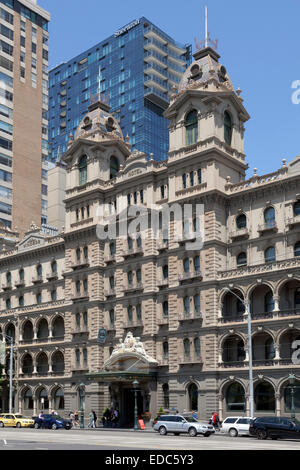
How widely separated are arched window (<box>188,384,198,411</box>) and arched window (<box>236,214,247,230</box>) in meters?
14.8

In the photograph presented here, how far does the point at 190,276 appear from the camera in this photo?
193 ft

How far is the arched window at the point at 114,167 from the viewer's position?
73.8 metres

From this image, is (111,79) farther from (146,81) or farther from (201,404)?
(201,404)

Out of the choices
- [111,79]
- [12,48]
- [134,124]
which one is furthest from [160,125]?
[12,48]

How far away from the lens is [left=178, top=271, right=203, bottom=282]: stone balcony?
2303 inches

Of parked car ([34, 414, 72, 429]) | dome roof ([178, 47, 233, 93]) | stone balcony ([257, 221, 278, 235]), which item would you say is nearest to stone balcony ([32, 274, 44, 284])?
parked car ([34, 414, 72, 429])

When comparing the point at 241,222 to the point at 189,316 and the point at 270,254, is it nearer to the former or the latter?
the point at 270,254

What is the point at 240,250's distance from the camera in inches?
2301

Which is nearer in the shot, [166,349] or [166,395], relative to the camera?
[166,395]

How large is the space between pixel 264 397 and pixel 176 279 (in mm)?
13241

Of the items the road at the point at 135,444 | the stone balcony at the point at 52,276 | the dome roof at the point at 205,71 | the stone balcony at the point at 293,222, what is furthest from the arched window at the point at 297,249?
the stone balcony at the point at 52,276

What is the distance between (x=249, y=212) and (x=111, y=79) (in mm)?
121248

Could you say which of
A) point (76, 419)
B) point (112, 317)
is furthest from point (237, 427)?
point (76, 419)

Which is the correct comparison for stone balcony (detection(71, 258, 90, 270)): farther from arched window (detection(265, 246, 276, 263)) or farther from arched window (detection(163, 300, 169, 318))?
arched window (detection(265, 246, 276, 263))
